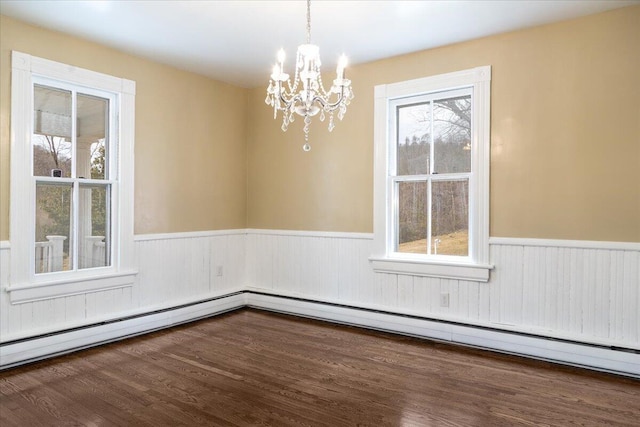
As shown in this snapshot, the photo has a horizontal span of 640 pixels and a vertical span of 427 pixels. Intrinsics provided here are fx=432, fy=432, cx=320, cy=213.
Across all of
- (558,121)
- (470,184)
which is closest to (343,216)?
(470,184)

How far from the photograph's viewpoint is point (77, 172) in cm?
369

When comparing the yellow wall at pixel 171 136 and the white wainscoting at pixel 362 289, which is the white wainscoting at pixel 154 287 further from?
the yellow wall at pixel 171 136

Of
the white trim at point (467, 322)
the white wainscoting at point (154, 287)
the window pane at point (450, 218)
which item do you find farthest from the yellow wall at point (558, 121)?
the white wainscoting at point (154, 287)

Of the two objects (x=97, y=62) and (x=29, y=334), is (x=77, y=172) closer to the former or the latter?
(x=97, y=62)

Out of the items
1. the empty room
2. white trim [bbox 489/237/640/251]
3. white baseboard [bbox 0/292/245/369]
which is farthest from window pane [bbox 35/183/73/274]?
white trim [bbox 489/237/640/251]

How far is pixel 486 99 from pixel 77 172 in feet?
11.6

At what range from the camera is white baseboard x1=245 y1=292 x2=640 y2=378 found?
3.13 meters

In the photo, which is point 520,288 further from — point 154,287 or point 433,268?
point 154,287

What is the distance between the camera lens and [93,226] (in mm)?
3830

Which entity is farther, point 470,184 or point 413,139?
point 413,139

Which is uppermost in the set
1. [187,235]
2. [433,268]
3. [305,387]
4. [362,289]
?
[187,235]

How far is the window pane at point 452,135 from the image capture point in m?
3.83

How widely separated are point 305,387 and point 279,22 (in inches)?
106

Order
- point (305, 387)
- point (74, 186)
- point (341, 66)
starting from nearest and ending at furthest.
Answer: point (341, 66) → point (305, 387) → point (74, 186)
